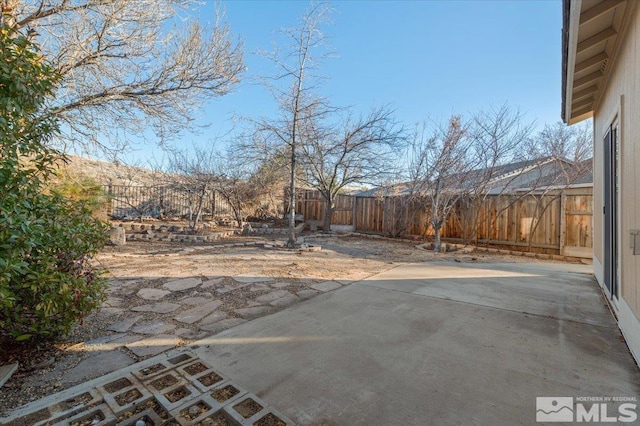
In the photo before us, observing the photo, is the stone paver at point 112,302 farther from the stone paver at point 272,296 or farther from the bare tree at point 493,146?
the bare tree at point 493,146

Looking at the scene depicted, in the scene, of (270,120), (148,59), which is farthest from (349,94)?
(148,59)

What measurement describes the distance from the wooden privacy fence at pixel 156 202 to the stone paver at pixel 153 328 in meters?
8.34

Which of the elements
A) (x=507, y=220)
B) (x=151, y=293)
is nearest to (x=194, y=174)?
(x=151, y=293)

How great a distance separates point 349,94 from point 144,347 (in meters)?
8.77

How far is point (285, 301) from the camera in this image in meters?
3.29

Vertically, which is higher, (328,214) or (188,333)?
(328,214)

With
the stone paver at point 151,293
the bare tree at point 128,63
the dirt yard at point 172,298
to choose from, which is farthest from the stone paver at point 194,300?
the bare tree at point 128,63

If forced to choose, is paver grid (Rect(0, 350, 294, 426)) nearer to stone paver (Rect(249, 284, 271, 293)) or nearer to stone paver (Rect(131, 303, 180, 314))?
stone paver (Rect(131, 303, 180, 314))

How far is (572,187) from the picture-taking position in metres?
7.43

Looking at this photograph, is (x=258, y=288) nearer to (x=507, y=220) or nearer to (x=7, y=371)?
(x=7, y=371)

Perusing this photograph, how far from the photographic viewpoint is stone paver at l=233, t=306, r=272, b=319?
9.45ft

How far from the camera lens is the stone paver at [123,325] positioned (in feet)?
8.26

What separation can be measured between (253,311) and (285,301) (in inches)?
16.6

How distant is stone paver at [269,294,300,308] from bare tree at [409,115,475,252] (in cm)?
576
